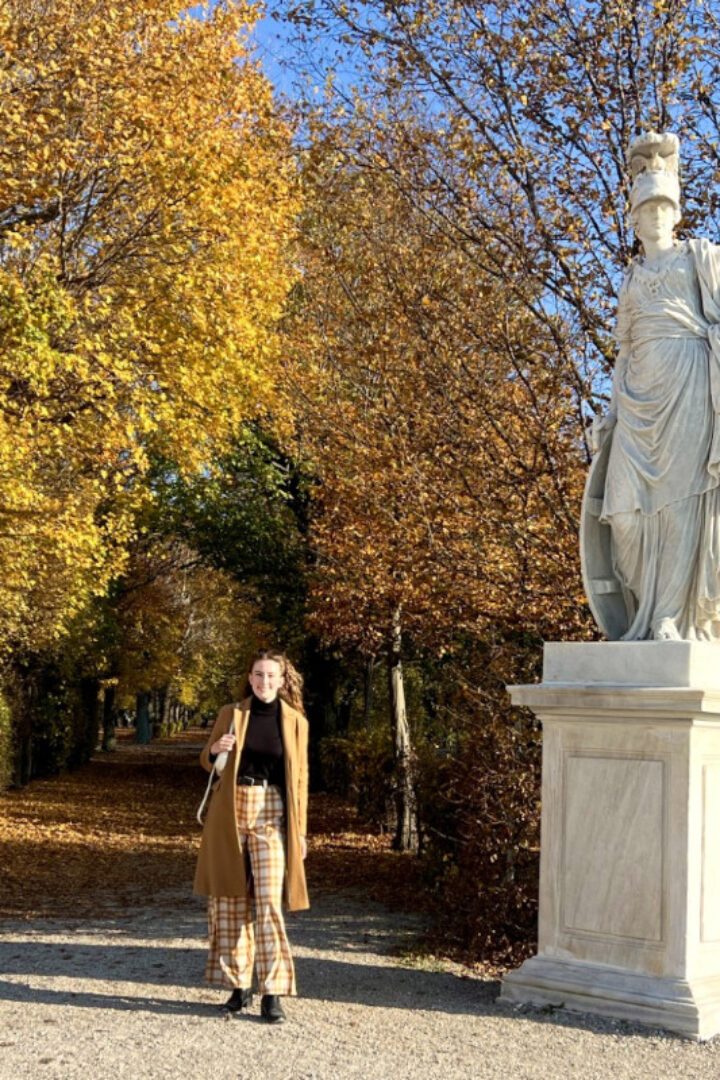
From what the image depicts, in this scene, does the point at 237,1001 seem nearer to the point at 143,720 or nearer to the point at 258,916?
the point at 258,916

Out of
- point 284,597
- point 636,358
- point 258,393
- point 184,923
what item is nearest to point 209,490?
point 284,597

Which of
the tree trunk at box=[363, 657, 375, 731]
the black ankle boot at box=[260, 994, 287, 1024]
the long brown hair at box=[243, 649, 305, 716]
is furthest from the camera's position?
the tree trunk at box=[363, 657, 375, 731]

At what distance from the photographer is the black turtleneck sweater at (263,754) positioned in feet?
21.1

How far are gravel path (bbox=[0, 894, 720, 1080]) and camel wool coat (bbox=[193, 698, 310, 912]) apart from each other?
65 cm

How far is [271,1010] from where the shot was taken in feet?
20.4

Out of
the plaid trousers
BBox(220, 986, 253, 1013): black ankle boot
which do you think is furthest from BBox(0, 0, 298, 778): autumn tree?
BBox(220, 986, 253, 1013): black ankle boot

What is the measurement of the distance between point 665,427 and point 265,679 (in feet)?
7.98

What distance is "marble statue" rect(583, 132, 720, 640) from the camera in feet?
21.2

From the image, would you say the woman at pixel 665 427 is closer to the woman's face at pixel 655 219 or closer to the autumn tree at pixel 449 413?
the woman's face at pixel 655 219

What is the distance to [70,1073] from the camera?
530 cm

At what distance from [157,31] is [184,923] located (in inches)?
403

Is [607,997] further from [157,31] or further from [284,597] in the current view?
[284,597]

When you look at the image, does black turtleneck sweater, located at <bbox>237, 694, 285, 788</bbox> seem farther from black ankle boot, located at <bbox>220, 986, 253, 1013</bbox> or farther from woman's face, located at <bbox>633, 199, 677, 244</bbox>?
woman's face, located at <bbox>633, 199, 677, 244</bbox>

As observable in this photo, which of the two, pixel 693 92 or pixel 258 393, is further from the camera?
pixel 258 393
